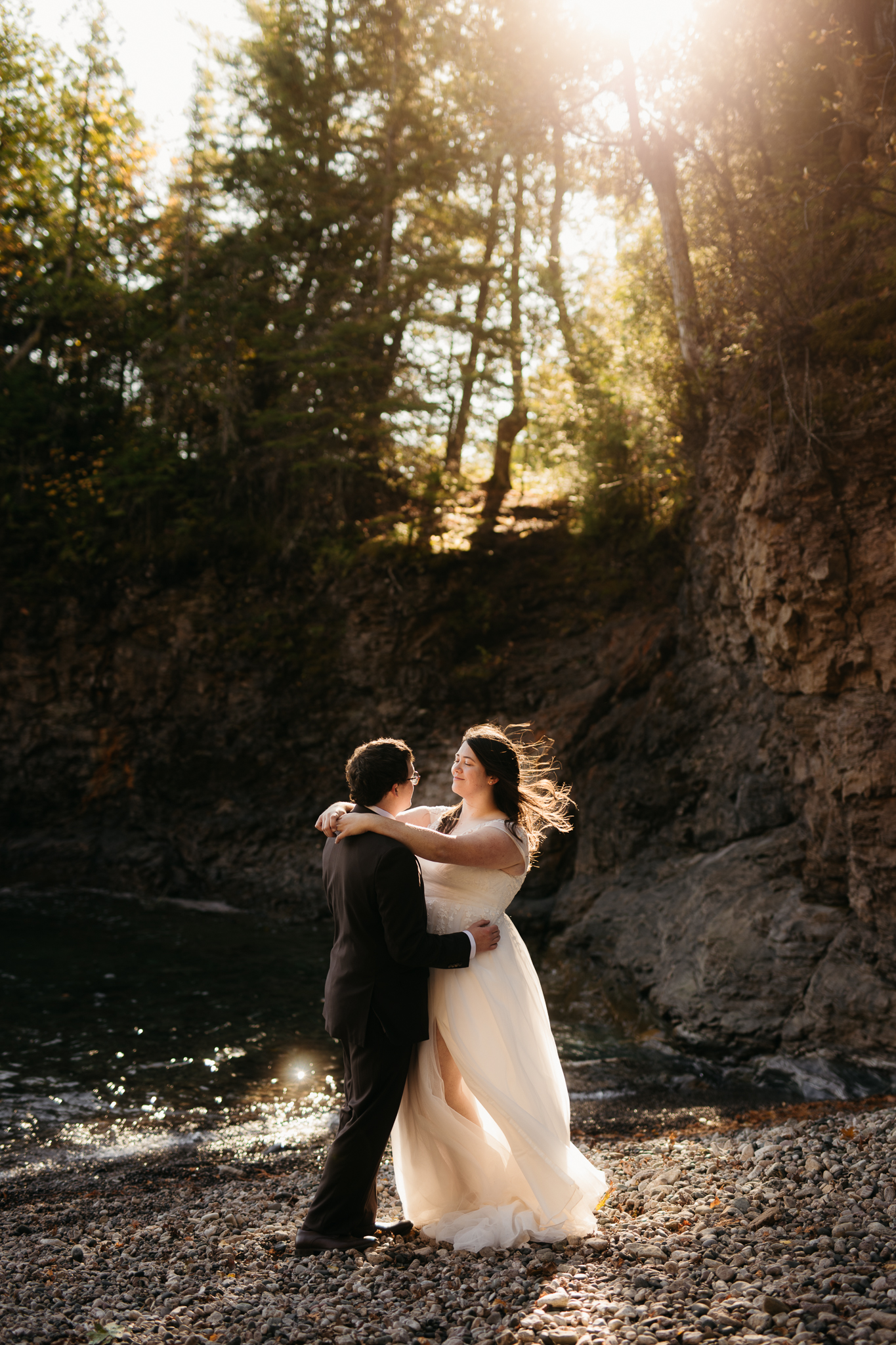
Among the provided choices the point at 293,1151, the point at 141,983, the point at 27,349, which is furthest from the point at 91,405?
the point at 293,1151

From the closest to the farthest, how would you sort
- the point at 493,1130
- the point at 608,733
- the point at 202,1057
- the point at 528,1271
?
the point at 528,1271, the point at 493,1130, the point at 202,1057, the point at 608,733

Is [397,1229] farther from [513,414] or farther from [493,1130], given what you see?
[513,414]

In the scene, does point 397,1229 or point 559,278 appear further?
point 559,278

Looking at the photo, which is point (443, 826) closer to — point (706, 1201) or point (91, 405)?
point (706, 1201)

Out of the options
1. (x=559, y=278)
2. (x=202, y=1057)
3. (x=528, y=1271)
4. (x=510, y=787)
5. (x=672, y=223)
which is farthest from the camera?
(x=559, y=278)

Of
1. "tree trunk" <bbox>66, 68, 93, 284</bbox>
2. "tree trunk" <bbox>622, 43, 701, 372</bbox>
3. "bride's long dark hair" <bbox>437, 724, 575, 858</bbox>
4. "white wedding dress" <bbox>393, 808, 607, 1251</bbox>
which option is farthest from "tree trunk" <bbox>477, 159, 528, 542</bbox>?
"white wedding dress" <bbox>393, 808, 607, 1251</bbox>

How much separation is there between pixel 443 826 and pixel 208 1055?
21.1ft

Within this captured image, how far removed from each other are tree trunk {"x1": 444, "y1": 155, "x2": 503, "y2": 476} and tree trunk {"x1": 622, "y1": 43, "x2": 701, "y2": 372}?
633 centimetres

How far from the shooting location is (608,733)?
1515cm

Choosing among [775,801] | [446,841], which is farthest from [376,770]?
[775,801]

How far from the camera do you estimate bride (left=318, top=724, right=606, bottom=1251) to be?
439 cm

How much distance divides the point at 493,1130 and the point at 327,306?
19194 mm

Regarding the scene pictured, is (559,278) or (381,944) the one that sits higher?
(559,278)

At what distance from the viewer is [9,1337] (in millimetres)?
3633
